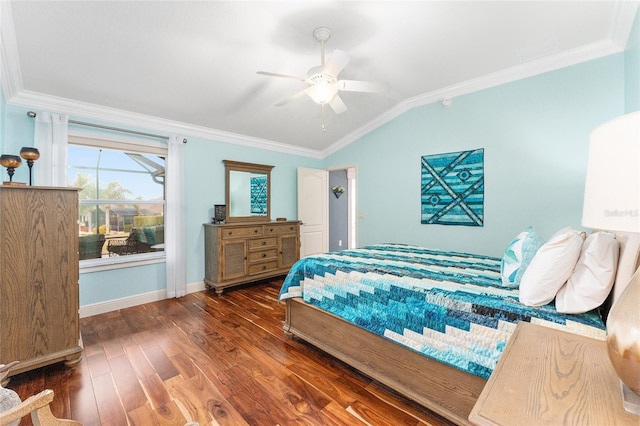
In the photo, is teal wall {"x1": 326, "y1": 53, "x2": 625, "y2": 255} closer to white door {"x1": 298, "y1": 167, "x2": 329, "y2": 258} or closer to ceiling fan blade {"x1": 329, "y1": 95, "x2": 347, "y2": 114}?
white door {"x1": 298, "y1": 167, "x2": 329, "y2": 258}

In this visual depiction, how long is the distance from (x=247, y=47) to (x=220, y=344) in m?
2.65

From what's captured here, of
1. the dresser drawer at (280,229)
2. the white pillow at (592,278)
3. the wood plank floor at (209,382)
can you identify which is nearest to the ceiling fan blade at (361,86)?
the white pillow at (592,278)

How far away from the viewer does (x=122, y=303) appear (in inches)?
129

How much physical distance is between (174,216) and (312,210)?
93.8 inches

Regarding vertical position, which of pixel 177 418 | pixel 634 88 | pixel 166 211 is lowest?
pixel 177 418

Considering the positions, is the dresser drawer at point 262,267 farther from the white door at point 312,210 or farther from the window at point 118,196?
the window at point 118,196

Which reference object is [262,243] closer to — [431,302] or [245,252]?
[245,252]

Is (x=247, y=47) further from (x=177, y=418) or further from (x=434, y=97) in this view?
(x=177, y=418)

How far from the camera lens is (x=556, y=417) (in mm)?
612

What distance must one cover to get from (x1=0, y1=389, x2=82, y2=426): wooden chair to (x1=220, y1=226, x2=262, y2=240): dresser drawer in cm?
286

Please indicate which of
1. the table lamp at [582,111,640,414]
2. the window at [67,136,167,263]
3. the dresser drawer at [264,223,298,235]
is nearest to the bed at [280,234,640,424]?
the table lamp at [582,111,640,414]

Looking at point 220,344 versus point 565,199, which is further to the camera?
point 565,199

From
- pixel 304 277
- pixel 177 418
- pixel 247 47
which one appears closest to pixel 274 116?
pixel 247 47

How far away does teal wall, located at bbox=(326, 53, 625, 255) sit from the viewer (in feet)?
8.93
